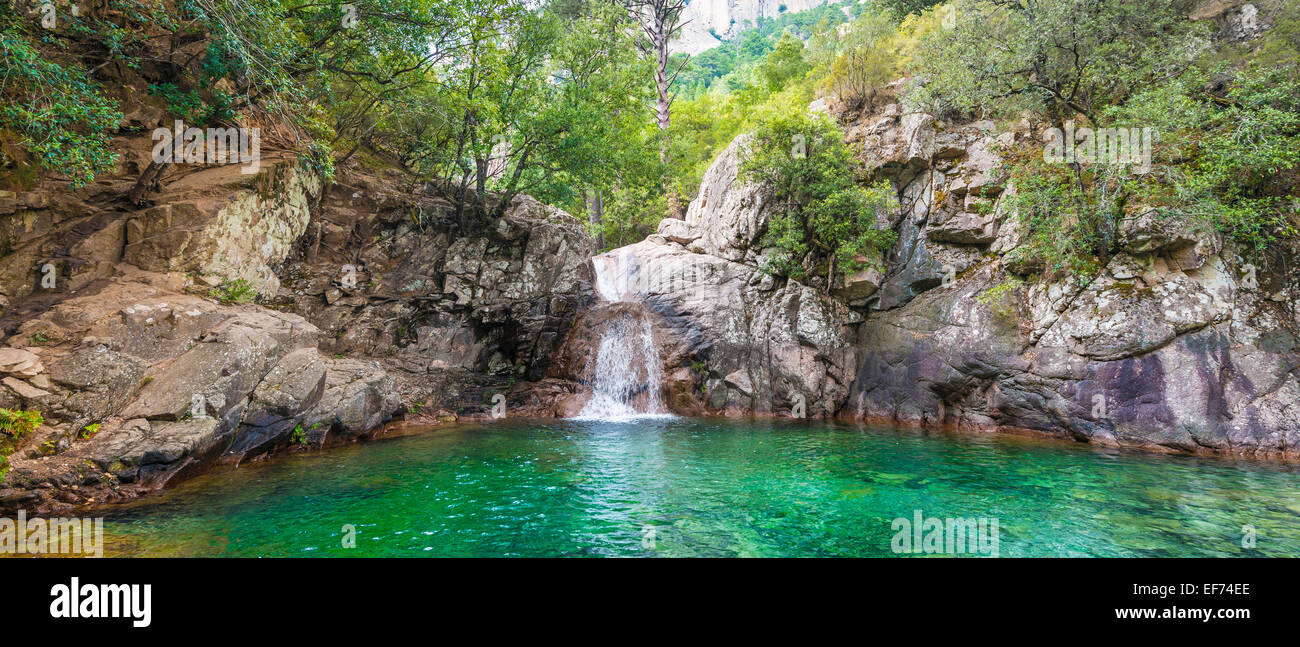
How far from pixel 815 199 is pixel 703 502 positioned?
14250mm

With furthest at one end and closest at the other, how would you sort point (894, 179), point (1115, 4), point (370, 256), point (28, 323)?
point (894, 179)
point (370, 256)
point (1115, 4)
point (28, 323)

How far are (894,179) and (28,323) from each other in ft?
75.2

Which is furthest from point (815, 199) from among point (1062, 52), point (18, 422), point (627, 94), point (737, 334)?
point (18, 422)

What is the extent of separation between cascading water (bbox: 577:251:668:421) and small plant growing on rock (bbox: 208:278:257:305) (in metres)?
10.1

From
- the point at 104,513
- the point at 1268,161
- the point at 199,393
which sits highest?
the point at 1268,161

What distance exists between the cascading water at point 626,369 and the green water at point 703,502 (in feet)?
19.0

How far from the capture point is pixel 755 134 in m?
19.9

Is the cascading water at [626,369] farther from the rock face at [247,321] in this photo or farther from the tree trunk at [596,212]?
the tree trunk at [596,212]

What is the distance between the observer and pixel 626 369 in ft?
63.5

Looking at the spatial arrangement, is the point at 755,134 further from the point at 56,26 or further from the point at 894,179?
the point at 56,26

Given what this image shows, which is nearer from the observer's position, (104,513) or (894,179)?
(104,513)

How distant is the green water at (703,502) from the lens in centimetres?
652

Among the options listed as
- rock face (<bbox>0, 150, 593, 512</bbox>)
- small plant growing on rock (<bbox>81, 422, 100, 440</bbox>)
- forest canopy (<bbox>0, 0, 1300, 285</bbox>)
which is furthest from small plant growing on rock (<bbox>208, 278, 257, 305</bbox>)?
small plant growing on rock (<bbox>81, 422, 100, 440</bbox>)
